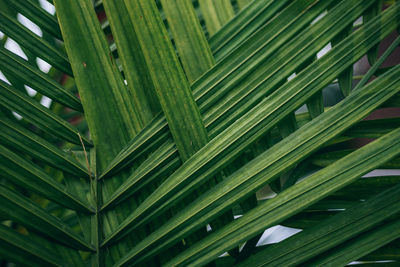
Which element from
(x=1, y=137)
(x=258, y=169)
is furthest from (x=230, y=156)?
(x=1, y=137)

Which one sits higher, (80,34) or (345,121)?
(80,34)

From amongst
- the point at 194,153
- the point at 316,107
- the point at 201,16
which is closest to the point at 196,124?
the point at 194,153

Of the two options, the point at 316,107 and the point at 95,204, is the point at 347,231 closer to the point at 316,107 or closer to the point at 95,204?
the point at 316,107

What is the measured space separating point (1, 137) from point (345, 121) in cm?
39

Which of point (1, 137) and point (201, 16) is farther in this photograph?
point (201, 16)

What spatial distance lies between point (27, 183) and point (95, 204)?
84mm

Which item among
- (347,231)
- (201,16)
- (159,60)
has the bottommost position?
(347,231)

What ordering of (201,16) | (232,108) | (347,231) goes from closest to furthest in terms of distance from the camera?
(347,231), (232,108), (201,16)

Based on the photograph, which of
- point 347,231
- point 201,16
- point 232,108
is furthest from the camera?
point 201,16

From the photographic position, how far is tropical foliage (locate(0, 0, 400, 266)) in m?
0.30

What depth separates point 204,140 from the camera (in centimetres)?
38

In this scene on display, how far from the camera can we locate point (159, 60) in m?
0.39

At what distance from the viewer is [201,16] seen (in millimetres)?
595

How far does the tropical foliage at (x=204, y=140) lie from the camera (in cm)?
30
